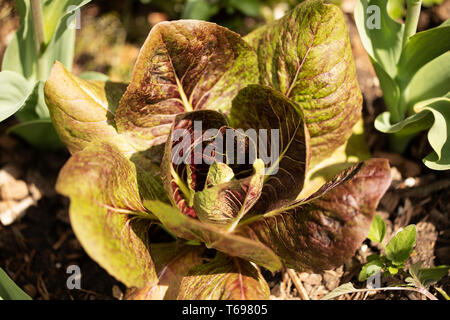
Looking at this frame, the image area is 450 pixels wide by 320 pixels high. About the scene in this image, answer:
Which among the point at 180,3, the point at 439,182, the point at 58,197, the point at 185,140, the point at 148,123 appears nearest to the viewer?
the point at 185,140

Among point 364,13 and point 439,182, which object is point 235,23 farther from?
point 439,182

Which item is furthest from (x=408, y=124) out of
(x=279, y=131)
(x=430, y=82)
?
(x=279, y=131)

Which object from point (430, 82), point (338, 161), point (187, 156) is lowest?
point (338, 161)

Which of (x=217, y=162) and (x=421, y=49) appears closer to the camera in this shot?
(x=217, y=162)

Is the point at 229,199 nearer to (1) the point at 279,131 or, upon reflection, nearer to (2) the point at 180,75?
(1) the point at 279,131

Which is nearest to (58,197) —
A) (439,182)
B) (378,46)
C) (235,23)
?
(235,23)

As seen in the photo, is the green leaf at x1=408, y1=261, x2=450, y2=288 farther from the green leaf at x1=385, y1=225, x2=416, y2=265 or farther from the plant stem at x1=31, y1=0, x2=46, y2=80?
the plant stem at x1=31, y1=0, x2=46, y2=80

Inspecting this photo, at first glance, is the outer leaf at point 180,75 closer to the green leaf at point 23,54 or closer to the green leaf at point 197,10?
the green leaf at point 23,54

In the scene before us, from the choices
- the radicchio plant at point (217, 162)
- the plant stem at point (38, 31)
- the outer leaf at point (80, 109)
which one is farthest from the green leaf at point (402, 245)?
the plant stem at point (38, 31)
